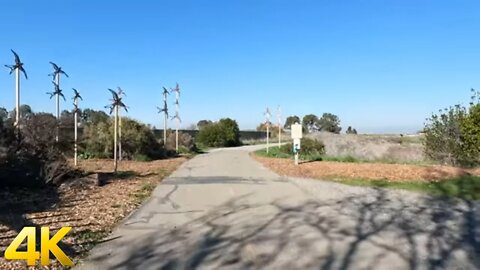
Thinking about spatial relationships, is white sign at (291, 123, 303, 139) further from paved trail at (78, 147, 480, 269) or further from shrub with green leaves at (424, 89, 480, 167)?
paved trail at (78, 147, 480, 269)

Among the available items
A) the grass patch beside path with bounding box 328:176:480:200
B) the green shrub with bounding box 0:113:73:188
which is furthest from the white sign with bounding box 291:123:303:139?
the green shrub with bounding box 0:113:73:188

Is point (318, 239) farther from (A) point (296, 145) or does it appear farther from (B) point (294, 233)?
(A) point (296, 145)

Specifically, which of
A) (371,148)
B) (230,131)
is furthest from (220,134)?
(371,148)

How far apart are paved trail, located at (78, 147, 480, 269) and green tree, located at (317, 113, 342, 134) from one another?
295ft

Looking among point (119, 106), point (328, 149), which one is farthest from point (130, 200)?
point (328, 149)

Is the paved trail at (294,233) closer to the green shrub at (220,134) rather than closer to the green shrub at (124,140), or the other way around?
the green shrub at (124,140)

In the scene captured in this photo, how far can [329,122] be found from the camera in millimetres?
107188

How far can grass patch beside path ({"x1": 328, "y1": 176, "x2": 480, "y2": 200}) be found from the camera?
1463 cm

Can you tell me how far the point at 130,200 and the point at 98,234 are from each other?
4.44 m

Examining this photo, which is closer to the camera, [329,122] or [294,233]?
[294,233]

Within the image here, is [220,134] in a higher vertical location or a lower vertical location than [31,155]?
higher

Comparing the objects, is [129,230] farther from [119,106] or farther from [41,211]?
[119,106]

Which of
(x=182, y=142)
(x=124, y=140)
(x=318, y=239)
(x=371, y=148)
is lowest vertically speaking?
(x=318, y=239)

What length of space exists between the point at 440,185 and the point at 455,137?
518 inches
